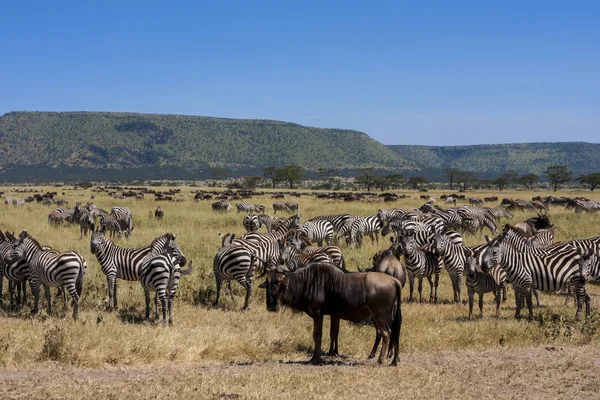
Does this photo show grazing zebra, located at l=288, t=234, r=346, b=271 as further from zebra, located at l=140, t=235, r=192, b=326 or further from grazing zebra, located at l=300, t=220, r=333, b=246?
grazing zebra, located at l=300, t=220, r=333, b=246

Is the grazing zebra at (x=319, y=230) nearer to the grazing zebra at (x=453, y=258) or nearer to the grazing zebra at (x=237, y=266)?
the grazing zebra at (x=453, y=258)

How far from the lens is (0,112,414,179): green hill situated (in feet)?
562

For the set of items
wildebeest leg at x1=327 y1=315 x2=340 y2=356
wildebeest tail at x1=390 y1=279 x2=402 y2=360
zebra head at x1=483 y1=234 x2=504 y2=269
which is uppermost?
zebra head at x1=483 y1=234 x2=504 y2=269

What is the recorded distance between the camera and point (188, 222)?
28.7 meters

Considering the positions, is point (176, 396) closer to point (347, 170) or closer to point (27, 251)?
point (27, 251)

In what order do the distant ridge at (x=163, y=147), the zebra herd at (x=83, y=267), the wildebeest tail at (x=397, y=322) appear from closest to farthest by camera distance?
the wildebeest tail at (x=397, y=322) → the zebra herd at (x=83, y=267) → the distant ridge at (x=163, y=147)

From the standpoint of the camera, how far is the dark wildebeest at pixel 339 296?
8180 mm

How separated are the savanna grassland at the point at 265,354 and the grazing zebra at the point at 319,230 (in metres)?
7.59

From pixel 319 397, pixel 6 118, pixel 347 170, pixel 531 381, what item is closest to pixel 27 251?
pixel 319 397

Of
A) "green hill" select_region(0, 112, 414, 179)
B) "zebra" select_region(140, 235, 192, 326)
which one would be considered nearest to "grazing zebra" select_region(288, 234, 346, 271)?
"zebra" select_region(140, 235, 192, 326)

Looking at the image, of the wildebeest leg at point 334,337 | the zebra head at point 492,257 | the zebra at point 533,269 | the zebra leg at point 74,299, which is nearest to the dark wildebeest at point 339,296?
the wildebeest leg at point 334,337

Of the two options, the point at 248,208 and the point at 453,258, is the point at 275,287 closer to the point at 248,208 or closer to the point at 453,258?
the point at 453,258

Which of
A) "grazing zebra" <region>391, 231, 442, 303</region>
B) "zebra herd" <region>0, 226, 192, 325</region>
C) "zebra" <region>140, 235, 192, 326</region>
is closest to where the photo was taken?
"zebra" <region>140, 235, 192, 326</region>

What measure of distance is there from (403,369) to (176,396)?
119 inches
